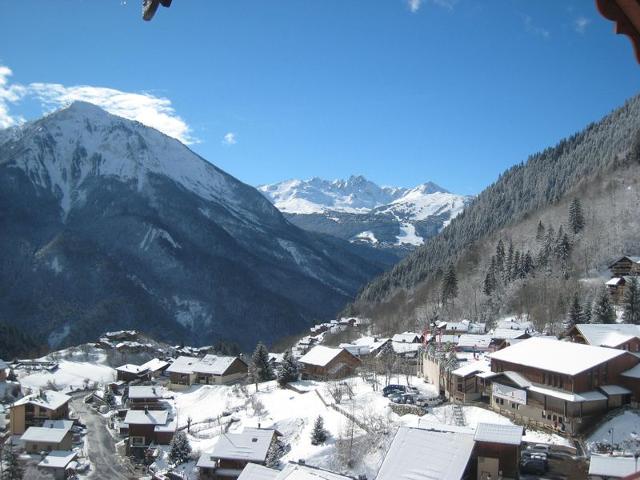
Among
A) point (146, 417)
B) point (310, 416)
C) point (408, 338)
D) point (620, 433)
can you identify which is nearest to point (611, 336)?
point (620, 433)

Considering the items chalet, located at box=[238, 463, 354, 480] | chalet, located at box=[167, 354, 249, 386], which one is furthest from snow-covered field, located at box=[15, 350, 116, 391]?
chalet, located at box=[238, 463, 354, 480]

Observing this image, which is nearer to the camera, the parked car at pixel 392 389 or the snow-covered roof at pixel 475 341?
the parked car at pixel 392 389

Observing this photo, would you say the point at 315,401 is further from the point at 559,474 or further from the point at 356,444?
the point at 559,474

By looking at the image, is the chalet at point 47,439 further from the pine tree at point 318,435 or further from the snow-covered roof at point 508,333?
the snow-covered roof at point 508,333

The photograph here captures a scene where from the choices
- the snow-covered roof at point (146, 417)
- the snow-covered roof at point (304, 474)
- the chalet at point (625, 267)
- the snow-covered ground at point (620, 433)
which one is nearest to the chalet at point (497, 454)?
the snow-covered ground at point (620, 433)

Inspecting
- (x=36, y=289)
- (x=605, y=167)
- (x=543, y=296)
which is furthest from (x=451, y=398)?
(x=36, y=289)

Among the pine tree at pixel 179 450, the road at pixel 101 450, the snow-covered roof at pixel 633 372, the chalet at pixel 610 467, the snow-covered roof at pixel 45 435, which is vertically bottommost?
the road at pixel 101 450

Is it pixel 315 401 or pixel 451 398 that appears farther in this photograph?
pixel 315 401
